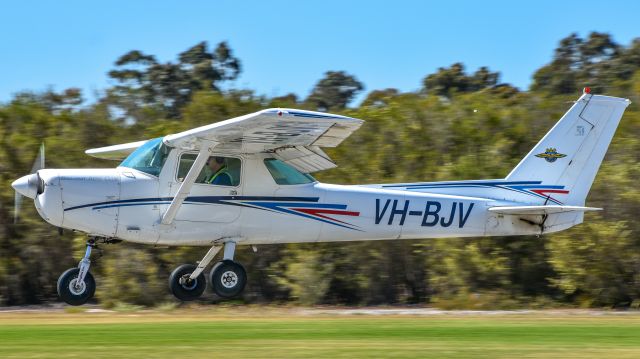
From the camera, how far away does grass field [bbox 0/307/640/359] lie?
927 centimetres

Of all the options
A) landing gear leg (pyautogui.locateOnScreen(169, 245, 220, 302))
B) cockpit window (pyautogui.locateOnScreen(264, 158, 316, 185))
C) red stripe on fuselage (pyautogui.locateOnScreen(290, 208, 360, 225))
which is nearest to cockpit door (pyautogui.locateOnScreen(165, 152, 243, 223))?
cockpit window (pyautogui.locateOnScreen(264, 158, 316, 185))

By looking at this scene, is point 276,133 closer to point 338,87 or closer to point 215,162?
point 215,162

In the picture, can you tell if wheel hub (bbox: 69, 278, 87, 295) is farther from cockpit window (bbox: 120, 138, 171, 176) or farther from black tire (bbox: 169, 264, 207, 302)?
cockpit window (bbox: 120, 138, 171, 176)

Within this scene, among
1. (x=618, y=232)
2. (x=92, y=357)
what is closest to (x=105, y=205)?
(x=92, y=357)

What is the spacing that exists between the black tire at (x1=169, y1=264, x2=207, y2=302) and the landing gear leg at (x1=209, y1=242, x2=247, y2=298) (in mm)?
681

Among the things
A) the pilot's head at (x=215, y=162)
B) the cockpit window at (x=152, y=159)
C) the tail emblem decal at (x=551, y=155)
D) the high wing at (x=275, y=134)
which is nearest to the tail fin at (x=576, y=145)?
the tail emblem decal at (x=551, y=155)

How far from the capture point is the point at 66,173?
41.6 feet

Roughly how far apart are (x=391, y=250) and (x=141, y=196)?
7.64 metres

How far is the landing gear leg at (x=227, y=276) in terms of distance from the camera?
13.5 meters

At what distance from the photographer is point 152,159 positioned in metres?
13.1

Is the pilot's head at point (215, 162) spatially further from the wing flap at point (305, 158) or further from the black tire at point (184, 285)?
the black tire at point (184, 285)

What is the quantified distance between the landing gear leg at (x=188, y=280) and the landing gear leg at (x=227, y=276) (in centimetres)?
43

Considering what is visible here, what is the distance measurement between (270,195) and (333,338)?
11.2 feet

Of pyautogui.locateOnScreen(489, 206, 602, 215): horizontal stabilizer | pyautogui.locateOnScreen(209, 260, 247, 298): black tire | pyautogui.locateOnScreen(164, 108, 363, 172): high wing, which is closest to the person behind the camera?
pyautogui.locateOnScreen(164, 108, 363, 172): high wing
